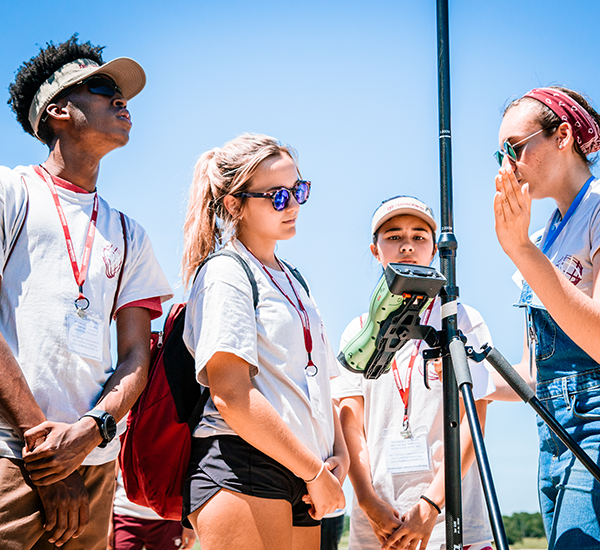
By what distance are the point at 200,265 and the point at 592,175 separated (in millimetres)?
1539

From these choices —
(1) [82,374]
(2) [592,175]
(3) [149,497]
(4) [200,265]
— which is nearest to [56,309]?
(1) [82,374]

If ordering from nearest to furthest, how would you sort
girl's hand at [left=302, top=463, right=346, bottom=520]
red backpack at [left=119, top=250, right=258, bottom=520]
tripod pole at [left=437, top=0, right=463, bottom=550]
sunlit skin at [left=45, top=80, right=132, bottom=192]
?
tripod pole at [left=437, top=0, right=463, bottom=550] → girl's hand at [left=302, top=463, right=346, bottom=520] → red backpack at [left=119, top=250, right=258, bottom=520] → sunlit skin at [left=45, top=80, right=132, bottom=192]

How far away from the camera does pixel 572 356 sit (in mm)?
2025

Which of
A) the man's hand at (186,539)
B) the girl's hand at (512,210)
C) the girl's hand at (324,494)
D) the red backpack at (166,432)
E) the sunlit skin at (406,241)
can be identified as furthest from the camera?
the man's hand at (186,539)

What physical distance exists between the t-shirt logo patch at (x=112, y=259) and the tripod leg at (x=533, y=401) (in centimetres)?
144

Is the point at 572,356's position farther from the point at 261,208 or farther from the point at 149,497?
the point at 149,497

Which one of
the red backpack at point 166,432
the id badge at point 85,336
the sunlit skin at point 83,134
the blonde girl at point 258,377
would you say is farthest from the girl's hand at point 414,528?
the sunlit skin at point 83,134

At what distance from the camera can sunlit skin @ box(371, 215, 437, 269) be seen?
2.93 metres

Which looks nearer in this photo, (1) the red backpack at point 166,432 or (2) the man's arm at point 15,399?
(2) the man's arm at point 15,399

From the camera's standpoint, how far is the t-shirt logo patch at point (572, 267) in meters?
2.04

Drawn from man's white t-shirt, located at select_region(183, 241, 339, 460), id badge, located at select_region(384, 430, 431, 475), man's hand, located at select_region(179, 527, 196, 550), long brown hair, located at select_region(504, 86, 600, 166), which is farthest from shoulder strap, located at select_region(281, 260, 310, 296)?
man's hand, located at select_region(179, 527, 196, 550)

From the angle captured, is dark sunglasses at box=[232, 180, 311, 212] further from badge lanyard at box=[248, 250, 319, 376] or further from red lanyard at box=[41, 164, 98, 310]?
red lanyard at box=[41, 164, 98, 310]

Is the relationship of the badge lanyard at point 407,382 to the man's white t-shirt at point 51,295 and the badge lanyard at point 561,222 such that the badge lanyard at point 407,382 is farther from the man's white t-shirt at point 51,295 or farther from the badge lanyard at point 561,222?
the man's white t-shirt at point 51,295

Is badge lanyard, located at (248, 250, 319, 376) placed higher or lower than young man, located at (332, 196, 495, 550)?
higher
